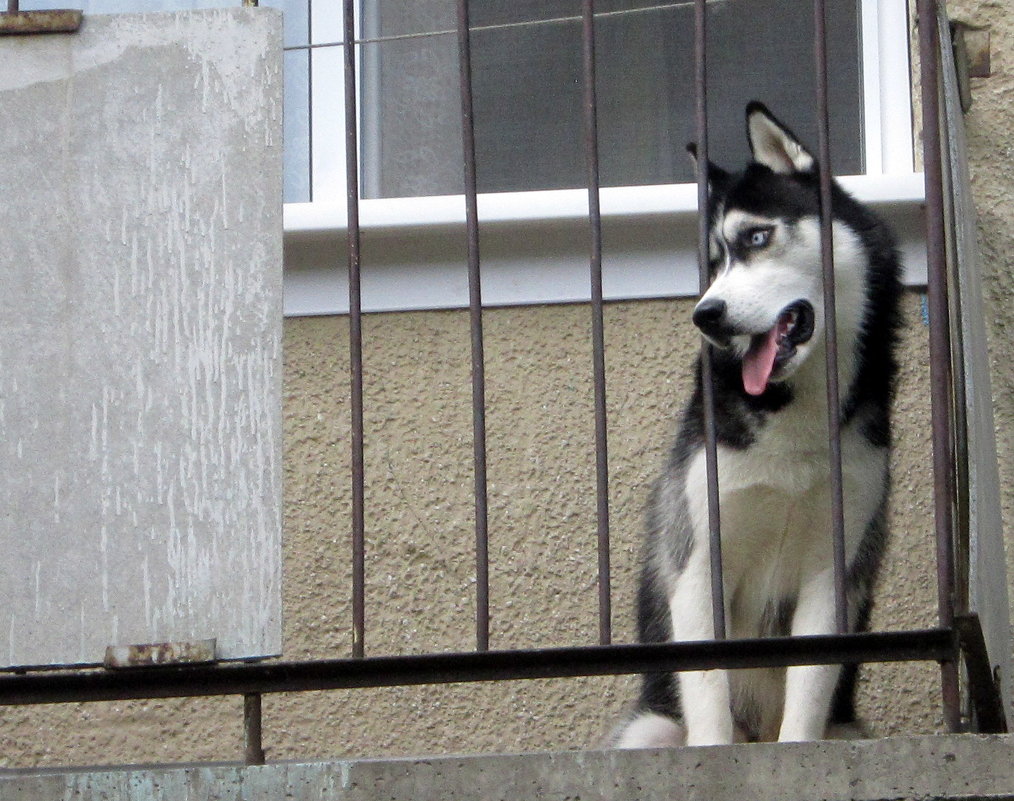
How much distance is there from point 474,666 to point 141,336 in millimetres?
725

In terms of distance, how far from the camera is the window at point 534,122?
404cm

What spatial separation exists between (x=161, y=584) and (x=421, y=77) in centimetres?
239

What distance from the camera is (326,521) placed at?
3977 mm

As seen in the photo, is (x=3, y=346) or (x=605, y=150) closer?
(x=3, y=346)

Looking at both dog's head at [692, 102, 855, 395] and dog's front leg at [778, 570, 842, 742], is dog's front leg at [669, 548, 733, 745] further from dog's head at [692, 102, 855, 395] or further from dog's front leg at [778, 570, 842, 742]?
dog's head at [692, 102, 855, 395]

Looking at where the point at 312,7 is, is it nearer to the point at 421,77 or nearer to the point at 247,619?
the point at 421,77

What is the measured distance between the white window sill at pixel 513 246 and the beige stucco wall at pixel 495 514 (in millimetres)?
55

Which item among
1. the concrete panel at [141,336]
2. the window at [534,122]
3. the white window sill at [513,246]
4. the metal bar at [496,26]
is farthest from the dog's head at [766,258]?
the concrete panel at [141,336]

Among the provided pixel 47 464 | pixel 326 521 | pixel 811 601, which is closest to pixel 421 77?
pixel 326 521

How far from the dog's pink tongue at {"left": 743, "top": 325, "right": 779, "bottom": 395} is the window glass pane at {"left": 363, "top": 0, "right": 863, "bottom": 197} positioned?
1211 mm

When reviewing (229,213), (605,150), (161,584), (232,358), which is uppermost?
(605,150)

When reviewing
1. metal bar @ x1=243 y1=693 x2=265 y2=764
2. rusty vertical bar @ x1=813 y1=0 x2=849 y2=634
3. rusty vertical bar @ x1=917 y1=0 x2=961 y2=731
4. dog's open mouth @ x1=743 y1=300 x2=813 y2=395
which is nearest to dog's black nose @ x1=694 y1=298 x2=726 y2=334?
dog's open mouth @ x1=743 y1=300 x2=813 y2=395

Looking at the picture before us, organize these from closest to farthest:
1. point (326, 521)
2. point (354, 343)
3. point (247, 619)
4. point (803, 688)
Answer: point (247, 619) < point (354, 343) < point (803, 688) < point (326, 521)

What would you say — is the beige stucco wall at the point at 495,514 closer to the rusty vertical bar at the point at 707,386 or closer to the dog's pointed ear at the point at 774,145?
the dog's pointed ear at the point at 774,145
